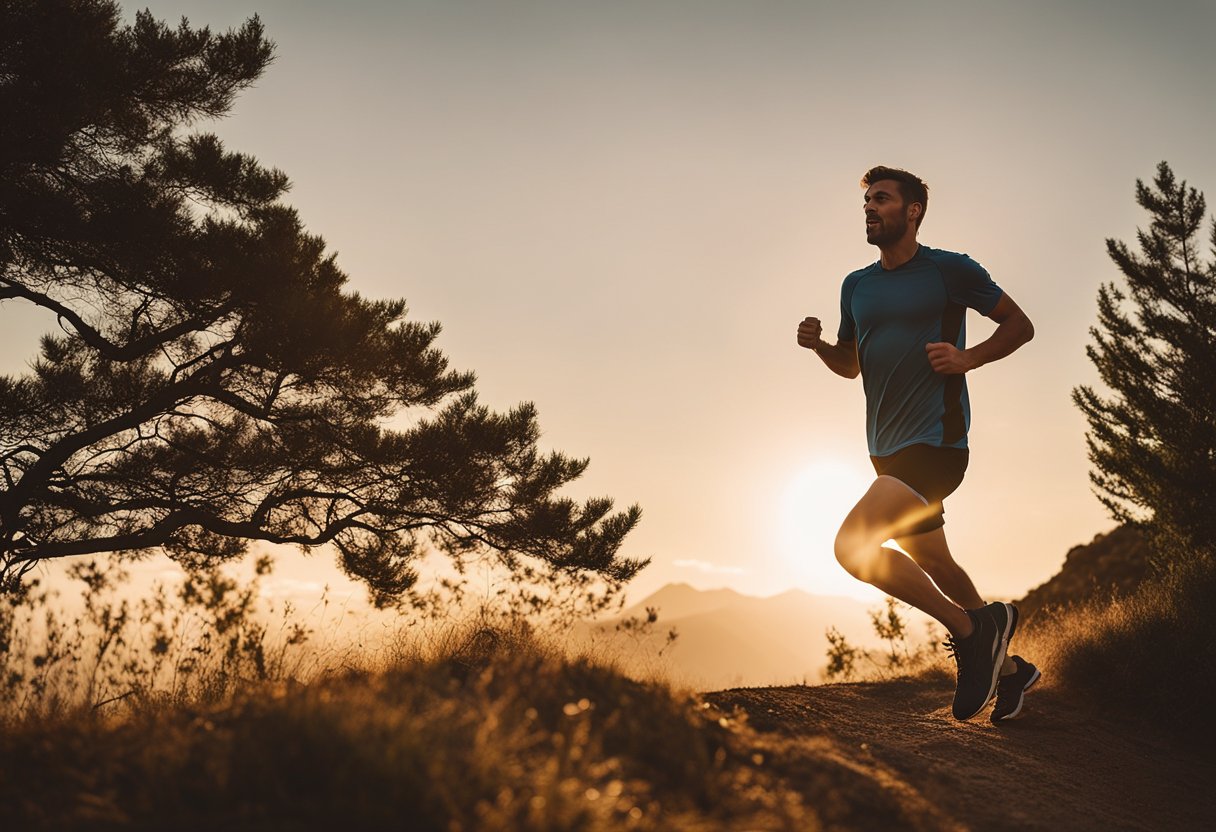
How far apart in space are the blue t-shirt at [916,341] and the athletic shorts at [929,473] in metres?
0.04

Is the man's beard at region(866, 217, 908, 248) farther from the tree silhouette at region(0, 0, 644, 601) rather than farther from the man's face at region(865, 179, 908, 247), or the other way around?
the tree silhouette at region(0, 0, 644, 601)

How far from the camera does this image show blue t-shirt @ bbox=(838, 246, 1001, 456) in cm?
349

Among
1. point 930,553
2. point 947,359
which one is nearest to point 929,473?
point 930,553

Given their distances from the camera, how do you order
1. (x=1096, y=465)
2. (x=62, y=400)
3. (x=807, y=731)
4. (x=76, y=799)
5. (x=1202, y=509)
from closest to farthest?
(x=76, y=799) → (x=807, y=731) → (x=62, y=400) → (x=1202, y=509) → (x=1096, y=465)

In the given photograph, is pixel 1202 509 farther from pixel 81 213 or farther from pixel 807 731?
pixel 81 213

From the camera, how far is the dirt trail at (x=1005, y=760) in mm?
2555

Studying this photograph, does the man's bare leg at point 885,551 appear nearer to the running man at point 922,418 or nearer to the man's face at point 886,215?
the running man at point 922,418

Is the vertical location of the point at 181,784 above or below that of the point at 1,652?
below

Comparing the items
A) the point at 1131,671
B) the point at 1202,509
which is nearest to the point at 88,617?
the point at 1131,671

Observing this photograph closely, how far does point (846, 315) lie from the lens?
412cm

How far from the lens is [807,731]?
3.17 metres

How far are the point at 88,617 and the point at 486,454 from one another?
410 centimetres

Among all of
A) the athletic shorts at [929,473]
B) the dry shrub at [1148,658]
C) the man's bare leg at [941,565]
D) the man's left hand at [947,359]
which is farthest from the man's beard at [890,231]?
the dry shrub at [1148,658]

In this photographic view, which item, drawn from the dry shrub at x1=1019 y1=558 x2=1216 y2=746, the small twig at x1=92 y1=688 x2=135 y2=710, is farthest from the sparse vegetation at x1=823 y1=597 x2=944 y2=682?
the small twig at x1=92 y1=688 x2=135 y2=710
